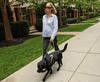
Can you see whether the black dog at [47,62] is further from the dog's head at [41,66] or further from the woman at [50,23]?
the woman at [50,23]

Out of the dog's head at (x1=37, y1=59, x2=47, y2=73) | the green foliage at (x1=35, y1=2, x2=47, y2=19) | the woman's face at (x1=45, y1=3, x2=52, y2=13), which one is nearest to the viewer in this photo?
the dog's head at (x1=37, y1=59, x2=47, y2=73)

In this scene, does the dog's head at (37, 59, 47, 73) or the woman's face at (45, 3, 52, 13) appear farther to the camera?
the woman's face at (45, 3, 52, 13)

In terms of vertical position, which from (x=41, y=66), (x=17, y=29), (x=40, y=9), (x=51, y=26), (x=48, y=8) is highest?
(x=40, y=9)

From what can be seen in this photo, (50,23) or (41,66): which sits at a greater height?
(50,23)

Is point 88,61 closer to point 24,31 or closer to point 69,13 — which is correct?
point 24,31

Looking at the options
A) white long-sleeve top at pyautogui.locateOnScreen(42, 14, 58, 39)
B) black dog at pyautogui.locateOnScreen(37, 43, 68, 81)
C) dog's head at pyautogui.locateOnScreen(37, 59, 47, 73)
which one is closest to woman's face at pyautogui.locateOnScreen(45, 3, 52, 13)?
white long-sleeve top at pyautogui.locateOnScreen(42, 14, 58, 39)

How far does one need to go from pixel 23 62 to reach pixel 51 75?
5.54 ft

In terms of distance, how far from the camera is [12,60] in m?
5.14

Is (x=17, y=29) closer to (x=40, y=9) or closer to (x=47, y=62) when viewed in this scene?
(x=40, y=9)

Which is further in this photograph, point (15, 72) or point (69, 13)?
point (69, 13)

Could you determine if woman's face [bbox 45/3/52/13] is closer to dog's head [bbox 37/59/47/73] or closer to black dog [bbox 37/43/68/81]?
black dog [bbox 37/43/68/81]

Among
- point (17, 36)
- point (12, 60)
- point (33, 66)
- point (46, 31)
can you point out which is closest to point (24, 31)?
point (17, 36)

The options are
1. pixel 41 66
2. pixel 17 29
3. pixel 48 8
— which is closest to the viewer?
pixel 41 66

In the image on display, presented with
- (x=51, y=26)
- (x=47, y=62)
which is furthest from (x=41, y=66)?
(x=51, y=26)
